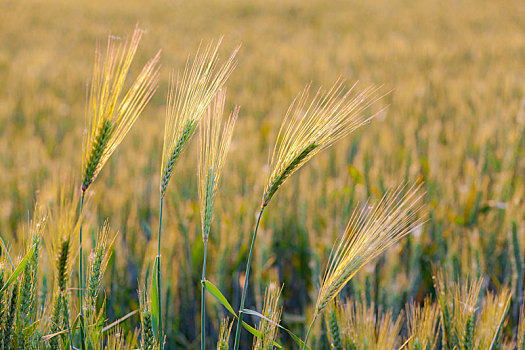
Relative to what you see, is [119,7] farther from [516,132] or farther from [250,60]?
[516,132]

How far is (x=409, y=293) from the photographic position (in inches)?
53.6

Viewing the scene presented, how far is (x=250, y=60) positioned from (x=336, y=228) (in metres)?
3.86

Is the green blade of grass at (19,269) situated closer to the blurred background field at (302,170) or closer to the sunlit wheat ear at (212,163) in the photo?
the blurred background field at (302,170)

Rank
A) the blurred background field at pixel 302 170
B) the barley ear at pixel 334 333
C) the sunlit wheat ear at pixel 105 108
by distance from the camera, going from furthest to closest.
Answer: the blurred background field at pixel 302 170
the barley ear at pixel 334 333
the sunlit wheat ear at pixel 105 108

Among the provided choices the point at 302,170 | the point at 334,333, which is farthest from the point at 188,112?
the point at 302,170

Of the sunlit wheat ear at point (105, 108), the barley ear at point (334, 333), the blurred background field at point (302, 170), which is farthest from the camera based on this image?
the blurred background field at point (302, 170)

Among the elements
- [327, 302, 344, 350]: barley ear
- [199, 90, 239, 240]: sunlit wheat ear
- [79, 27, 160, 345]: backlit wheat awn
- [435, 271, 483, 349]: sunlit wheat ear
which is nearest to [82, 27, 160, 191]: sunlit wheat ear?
[79, 27, 160, 345]: backlit wheat awn

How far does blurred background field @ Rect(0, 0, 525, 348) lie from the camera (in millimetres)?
1468

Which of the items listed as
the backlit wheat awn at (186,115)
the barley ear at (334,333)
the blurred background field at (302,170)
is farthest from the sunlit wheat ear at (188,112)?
the barley ear at (334,333)

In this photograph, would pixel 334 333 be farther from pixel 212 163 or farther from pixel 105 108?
pixel 105 108

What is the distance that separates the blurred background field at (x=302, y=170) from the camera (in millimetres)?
1468

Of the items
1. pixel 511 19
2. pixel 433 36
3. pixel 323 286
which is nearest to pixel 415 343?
pixel 323 286

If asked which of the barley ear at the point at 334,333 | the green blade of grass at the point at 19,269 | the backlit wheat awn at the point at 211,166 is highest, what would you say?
the backlit wheat awn at the point at 211,166

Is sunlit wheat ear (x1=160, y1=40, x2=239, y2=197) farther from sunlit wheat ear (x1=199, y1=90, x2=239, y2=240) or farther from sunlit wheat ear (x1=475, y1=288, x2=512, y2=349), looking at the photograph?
sunlit wheat ear (x1=475, y1=288, x2=512, y2=349)
